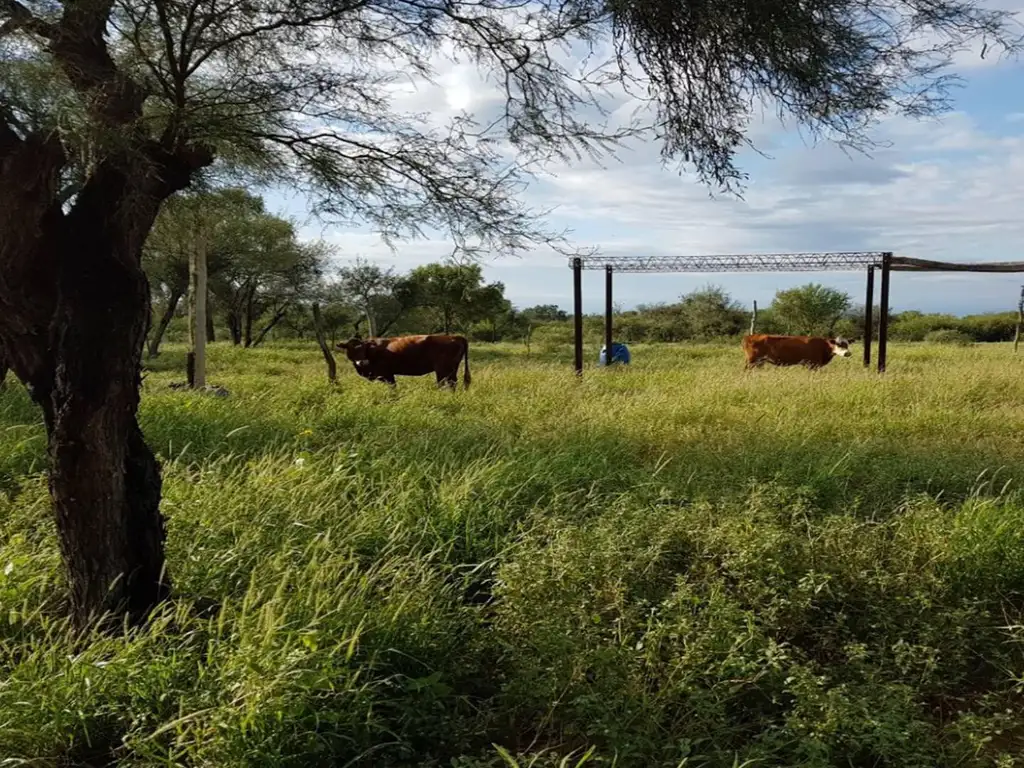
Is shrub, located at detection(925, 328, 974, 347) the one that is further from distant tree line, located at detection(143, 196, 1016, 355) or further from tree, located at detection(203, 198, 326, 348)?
tree, located at detection(203, 198, 326, 348)

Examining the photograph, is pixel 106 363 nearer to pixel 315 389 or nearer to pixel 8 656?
pixel 8 656

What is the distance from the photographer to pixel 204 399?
815 cm

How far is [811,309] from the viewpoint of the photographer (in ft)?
116

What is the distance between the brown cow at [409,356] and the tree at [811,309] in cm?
2753

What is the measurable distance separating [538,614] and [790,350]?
1456 cm

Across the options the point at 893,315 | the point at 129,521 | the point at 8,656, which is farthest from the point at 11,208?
the point at 893,315

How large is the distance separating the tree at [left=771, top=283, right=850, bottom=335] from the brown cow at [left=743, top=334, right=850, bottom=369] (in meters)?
19.8

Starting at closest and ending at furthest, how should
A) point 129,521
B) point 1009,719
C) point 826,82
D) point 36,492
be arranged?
point 1009,719 → point 826,82 → point 129,521 → point 36,492

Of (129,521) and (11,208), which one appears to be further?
(129,521)

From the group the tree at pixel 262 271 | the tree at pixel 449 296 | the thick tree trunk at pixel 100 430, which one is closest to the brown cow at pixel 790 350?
the tree at pixel 262 271

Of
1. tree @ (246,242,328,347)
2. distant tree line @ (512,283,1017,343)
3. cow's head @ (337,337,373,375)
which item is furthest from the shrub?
cow's head @ (337,337,373,375)

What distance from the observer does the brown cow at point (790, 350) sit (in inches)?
637

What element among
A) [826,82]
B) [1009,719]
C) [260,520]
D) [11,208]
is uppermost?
[826,82]

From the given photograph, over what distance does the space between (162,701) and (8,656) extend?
82 centimetres
